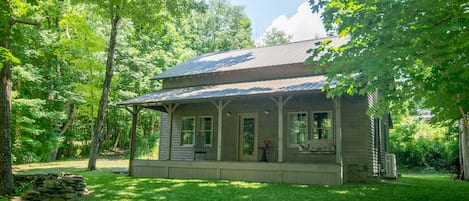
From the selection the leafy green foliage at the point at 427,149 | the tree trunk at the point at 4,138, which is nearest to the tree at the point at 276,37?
the leafy green foliage at the point at 427,149

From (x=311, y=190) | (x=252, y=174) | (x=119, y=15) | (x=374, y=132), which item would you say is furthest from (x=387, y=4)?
(x=119, y=15)

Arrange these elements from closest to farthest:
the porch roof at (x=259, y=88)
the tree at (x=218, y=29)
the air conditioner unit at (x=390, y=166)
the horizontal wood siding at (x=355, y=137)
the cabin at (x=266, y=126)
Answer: the porch roof at (x=259, y=88), the cabin at (x=266, y=126), the horizontal wood siding at (x=355, y=137), the air conditioner unit at (x=390, y=166), the tree at (x=218, y=29)

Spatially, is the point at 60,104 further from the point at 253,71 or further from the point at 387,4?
the point at 387,4

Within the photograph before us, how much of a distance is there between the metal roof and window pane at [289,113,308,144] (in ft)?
6.35

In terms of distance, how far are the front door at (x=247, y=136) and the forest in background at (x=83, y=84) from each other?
5.00 meters

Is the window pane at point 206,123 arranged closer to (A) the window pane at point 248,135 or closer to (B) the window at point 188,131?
(B) the window at point 188,131

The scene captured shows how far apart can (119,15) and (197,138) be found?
5596 millimetres

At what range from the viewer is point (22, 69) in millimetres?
15219

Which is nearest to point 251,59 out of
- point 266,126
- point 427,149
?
point 266,126

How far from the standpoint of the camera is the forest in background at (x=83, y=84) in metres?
15.6

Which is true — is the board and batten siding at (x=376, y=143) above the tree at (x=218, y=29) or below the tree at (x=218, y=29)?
below

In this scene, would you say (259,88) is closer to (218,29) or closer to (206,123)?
(206,123)

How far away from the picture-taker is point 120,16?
1346 centimetres

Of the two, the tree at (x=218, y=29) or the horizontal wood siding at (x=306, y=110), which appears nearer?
the horizontal wood siding at (x=306, y=110)
